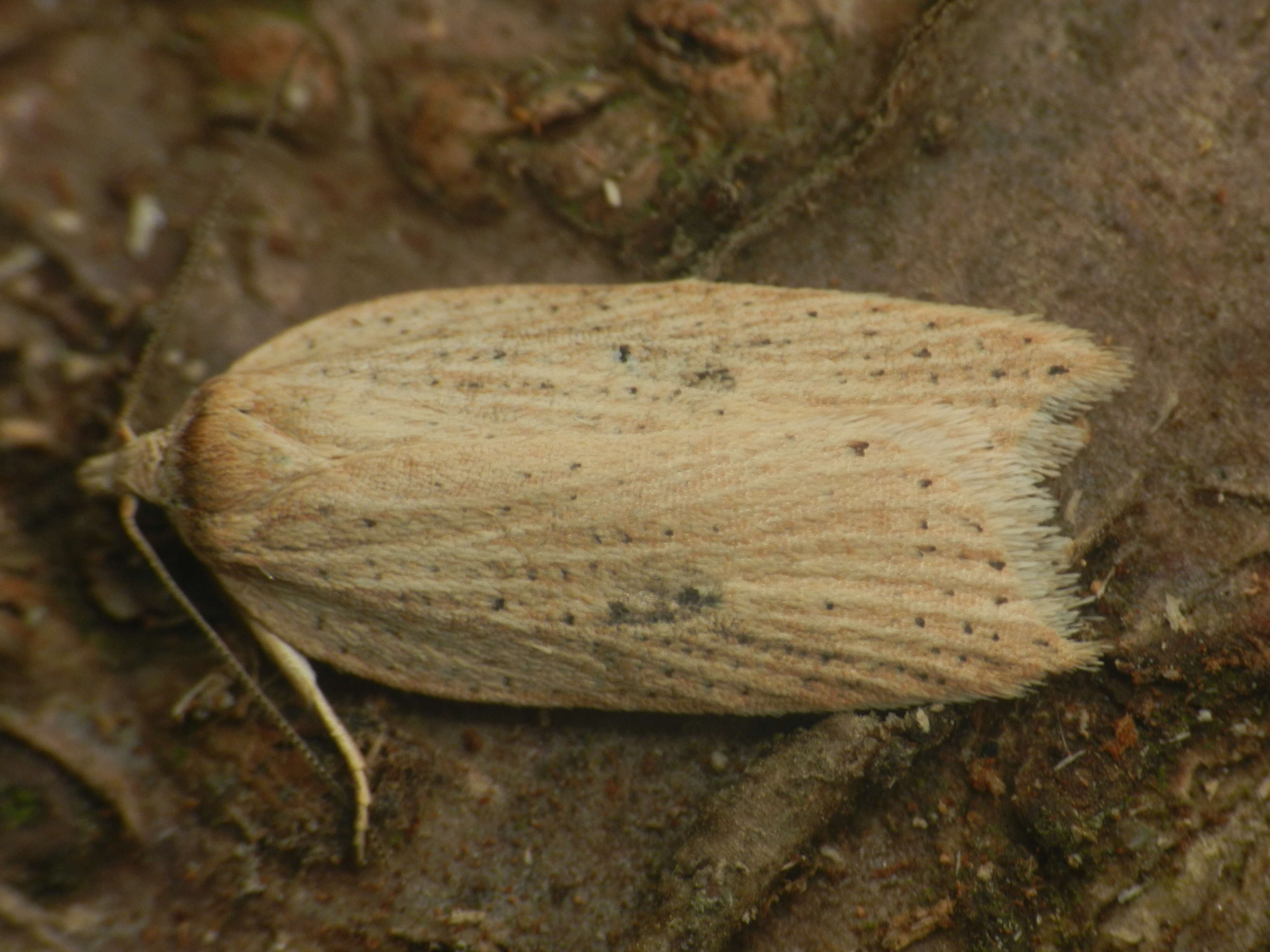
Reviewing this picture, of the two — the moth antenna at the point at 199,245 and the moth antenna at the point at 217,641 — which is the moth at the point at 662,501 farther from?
the moth antenna at the point at 199,245

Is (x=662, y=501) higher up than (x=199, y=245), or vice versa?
(x=662, y=501)

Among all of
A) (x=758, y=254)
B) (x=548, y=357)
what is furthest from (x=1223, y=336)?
(x=548, y=357)

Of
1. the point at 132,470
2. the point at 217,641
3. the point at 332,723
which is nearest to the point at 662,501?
the point at 332,723

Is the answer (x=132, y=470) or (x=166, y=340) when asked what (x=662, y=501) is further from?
(x=166, y=340)

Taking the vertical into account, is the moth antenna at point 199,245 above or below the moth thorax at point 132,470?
above

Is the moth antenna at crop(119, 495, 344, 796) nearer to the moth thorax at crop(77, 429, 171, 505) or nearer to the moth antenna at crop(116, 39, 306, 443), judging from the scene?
the moth thorax at crop(77, 429, 171, 505)

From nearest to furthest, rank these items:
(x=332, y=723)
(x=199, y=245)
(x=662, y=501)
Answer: (x=662, y=501), (x=332, y=723), (x=199, y=245)

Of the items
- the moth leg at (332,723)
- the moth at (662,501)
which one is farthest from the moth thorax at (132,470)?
the moth leg at (332,723)
